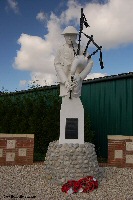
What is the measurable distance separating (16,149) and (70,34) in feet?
12.7

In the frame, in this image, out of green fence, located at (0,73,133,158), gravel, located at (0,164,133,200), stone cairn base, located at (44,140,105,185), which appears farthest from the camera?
green fence, located at (0,73,133,158)

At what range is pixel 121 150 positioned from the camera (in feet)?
33.1

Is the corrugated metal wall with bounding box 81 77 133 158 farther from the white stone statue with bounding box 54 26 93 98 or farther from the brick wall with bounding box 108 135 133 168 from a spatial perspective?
the white stone statue with bounding box 54 26 93 98

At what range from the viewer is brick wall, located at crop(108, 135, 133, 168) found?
10078mm

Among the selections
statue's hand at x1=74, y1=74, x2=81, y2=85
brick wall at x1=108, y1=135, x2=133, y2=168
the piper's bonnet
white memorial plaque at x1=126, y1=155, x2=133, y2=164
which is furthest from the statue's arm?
white memorial plaque at x1=126, y1=155, x2=133, y2=164

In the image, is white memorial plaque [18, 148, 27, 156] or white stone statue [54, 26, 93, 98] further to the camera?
white memorial plaque [18, 148, 27, 156]

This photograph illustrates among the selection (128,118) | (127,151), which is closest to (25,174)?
(127,151)

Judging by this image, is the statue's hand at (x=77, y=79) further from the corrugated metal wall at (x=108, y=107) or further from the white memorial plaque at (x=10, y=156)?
the corrugated metal wall at (x=108, y=107)

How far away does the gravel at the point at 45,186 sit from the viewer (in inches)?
276

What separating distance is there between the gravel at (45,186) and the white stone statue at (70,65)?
2.25 meters

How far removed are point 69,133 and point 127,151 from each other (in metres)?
2.60

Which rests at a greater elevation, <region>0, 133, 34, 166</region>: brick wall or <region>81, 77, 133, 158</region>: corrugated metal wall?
<region>81, 77, 133, 158</region>: corrugated metal wall

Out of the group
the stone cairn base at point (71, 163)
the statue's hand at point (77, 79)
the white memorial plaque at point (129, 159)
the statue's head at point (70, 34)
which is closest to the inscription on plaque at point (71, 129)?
the stone cairn base at point (71, 163)

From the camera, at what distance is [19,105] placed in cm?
1405
